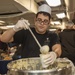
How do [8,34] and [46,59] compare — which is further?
[8,34]

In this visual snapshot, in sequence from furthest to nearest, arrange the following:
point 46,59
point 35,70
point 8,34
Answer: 1. point 8,34
2. point 46,59
3. point 35,70

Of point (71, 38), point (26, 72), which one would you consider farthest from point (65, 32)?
point (26, 72)

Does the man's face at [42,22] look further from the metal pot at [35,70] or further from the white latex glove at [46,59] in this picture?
the white latex glove at [46,59]

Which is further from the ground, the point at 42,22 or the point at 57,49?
the point at 42,22

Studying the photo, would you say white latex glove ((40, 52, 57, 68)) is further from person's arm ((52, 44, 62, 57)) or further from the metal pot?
person's arm ((52, 44, 62, 57))

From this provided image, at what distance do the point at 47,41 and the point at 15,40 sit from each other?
304 mm

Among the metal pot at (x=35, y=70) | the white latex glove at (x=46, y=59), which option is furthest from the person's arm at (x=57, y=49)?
the white latex glove at (x=46, y=59)

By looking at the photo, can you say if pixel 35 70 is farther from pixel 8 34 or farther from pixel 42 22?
pixel 42 22

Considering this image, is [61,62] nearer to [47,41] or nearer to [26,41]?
[47,41]

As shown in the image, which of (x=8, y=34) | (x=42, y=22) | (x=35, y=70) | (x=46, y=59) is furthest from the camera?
(x=42, y=22)

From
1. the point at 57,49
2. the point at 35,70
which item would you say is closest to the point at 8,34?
the point at 57,49

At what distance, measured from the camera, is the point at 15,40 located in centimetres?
167

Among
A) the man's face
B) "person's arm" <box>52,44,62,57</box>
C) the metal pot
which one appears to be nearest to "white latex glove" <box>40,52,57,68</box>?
the metal pot

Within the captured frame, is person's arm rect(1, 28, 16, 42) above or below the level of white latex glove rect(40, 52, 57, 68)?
above
